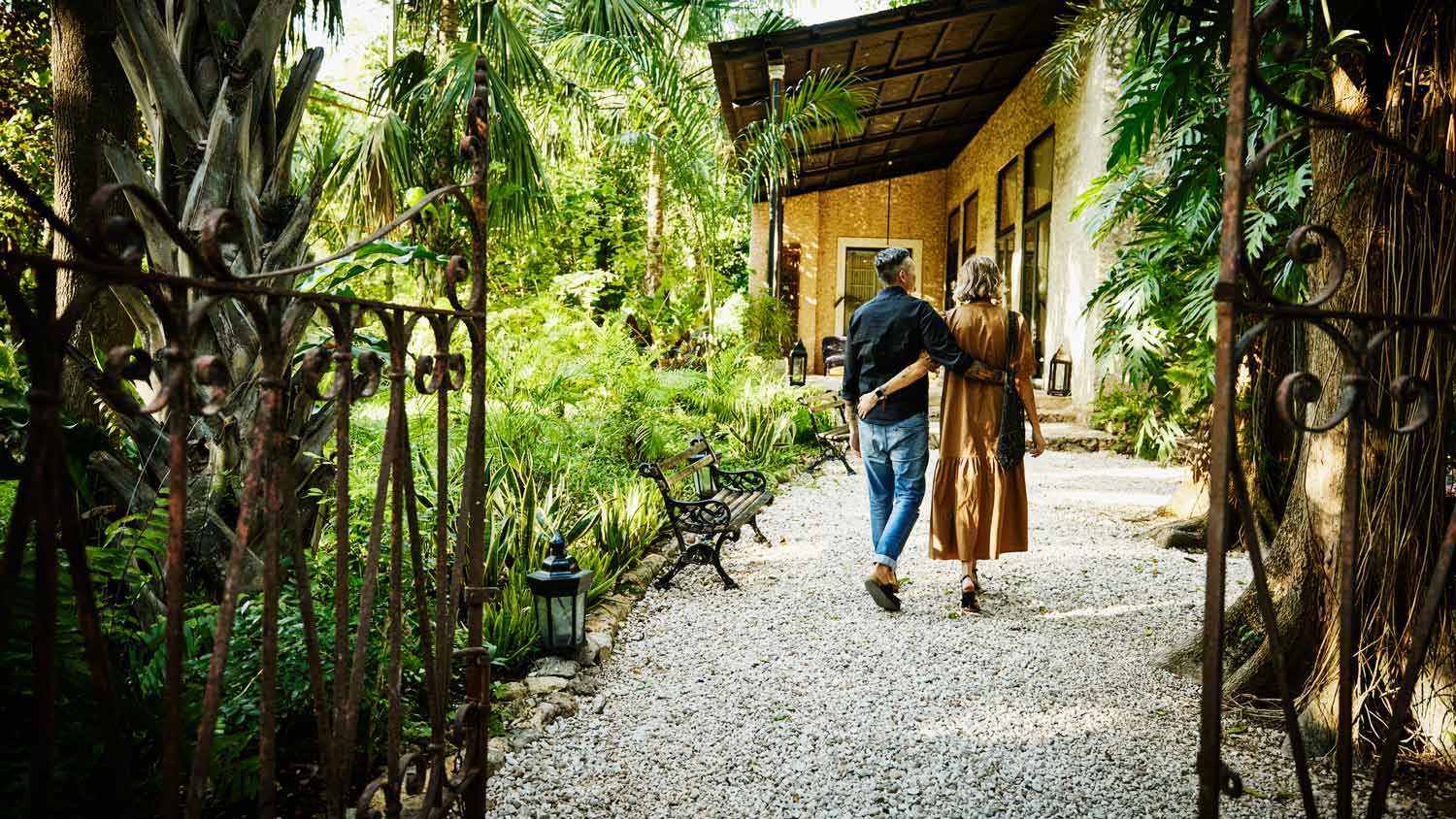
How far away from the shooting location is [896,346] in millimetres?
4309

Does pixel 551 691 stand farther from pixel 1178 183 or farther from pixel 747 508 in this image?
pixel 1178 183

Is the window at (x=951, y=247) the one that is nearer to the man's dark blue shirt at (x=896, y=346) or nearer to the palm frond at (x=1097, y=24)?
the palm frond at (x=1097, y=24)

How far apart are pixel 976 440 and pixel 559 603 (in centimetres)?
215

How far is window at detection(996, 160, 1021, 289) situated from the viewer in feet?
46.7

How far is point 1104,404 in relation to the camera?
31.8ft

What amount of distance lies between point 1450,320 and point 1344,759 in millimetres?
798

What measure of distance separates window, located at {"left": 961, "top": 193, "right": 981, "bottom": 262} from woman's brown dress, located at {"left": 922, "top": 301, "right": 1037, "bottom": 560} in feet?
41.9

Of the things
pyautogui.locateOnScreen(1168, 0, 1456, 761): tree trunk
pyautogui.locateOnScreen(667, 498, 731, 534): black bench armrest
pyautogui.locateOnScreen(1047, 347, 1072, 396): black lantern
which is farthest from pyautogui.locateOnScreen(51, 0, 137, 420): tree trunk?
pyautogui.locateOnScreen(1047, 347, 1072, 396): black lantern

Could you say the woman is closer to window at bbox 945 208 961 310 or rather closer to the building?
the building

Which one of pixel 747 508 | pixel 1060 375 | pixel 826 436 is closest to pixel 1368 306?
pixel 747 508

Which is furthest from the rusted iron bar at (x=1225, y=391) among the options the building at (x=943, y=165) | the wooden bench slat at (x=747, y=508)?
the building at (x=943, y=165)

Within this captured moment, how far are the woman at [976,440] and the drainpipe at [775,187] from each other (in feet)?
20.2

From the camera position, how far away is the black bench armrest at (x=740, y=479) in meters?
6.11

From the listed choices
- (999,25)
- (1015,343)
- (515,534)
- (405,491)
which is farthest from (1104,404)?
(405,491)
